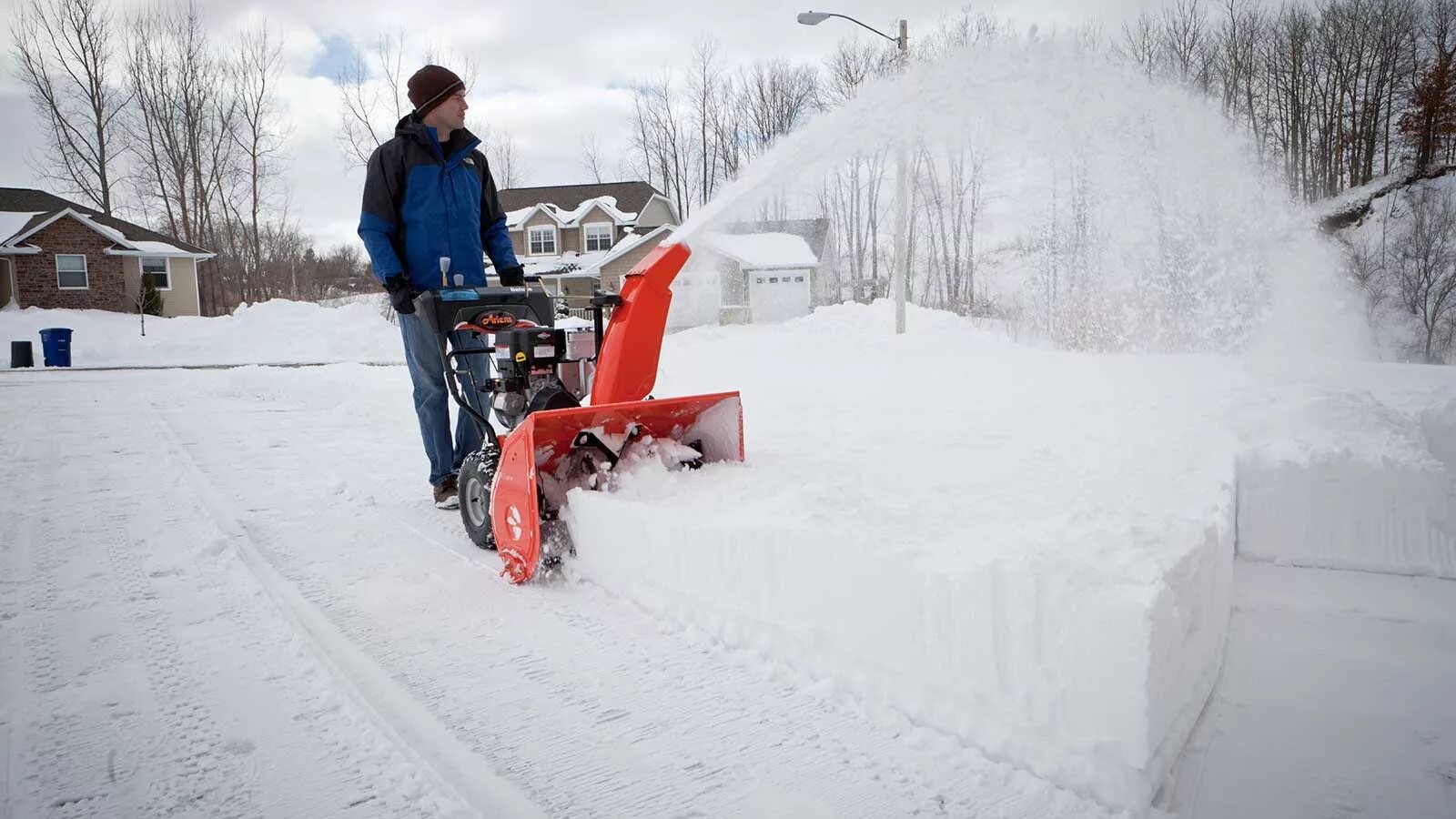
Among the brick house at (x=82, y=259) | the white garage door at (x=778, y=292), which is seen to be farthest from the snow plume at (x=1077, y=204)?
the brick house at (x=82, y=259)

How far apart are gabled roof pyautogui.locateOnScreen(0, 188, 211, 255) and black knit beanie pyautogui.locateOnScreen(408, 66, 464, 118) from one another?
1345 inches

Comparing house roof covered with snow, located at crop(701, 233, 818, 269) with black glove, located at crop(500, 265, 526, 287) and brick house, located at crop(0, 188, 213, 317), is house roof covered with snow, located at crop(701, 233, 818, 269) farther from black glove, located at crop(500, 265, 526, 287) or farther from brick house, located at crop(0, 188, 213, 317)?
brick house, located at crop(0, 188, 213, 317)

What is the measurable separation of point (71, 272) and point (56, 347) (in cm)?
1522

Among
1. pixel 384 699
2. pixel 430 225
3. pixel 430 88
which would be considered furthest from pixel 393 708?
pixel 430 88

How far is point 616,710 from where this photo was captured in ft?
6.81

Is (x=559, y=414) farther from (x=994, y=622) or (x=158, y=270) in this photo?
(x=158, y=270)

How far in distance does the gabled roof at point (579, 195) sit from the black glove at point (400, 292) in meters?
33.2

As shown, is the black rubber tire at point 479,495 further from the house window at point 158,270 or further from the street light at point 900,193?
the house window at point 158,270

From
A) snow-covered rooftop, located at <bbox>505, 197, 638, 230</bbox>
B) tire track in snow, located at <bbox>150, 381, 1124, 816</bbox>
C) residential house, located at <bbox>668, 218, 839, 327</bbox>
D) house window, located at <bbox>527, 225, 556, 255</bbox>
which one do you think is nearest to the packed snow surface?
residential house, located at <bbox>668, 218, 839, 327</bbox>

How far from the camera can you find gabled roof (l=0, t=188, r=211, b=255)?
2914 centimetres

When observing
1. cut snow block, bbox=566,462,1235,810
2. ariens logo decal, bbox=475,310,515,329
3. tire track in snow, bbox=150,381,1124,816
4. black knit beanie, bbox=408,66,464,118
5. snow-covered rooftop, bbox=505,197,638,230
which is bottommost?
tire track in snow, bbox=150,381,1124,816

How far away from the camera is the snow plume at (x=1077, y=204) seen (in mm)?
3965

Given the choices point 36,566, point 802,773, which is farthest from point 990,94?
point 36,566

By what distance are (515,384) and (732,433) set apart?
3.23 ft
